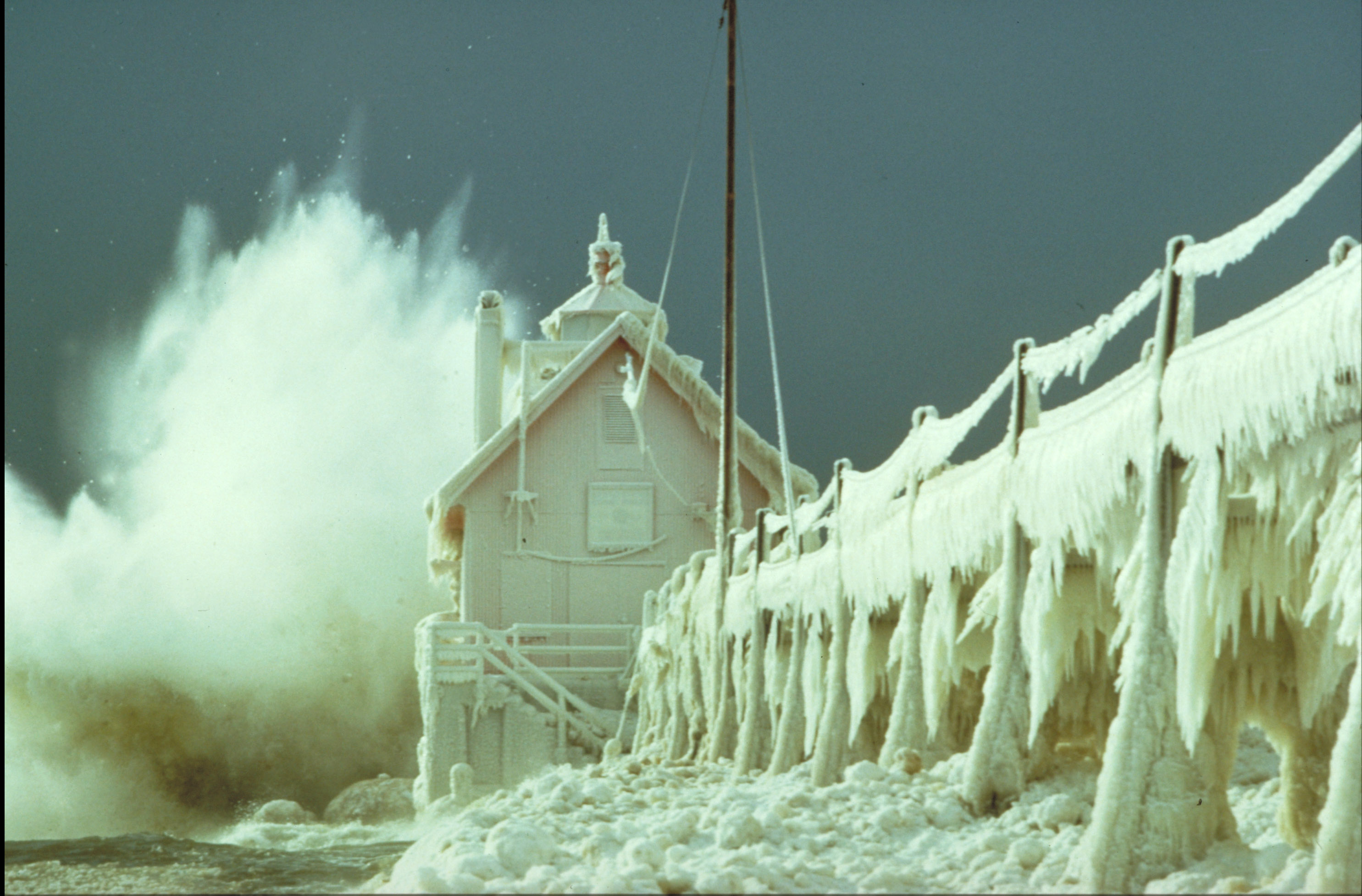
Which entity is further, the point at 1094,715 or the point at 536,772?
the point at 536,772

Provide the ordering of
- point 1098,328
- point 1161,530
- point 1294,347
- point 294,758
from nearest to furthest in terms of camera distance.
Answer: point 1294,347 → point 1161,530 → point 1098,328 → point 294,758

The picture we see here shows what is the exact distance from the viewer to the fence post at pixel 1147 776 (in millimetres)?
6684

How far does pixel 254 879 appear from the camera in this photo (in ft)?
43.0

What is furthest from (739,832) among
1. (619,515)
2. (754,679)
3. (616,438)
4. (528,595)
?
(616,438)

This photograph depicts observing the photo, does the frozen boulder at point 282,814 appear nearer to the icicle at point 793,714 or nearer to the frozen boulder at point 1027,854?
the icicle at point 793,714

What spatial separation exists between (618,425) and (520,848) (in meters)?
20.5

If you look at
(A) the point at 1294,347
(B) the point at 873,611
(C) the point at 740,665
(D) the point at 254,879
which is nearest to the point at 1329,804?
(A) the point at 1294,347

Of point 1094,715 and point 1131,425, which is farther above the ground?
point 1131,425

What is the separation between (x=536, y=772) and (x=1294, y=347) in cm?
1911

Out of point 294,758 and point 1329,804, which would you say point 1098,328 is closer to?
point 1329,804

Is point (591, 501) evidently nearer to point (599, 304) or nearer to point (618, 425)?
point (618, 425)

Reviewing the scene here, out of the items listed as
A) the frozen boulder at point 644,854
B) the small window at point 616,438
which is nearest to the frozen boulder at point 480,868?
the frozen boulder at point 644,854

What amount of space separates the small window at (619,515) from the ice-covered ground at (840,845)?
17.3m

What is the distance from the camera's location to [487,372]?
1211 inches
